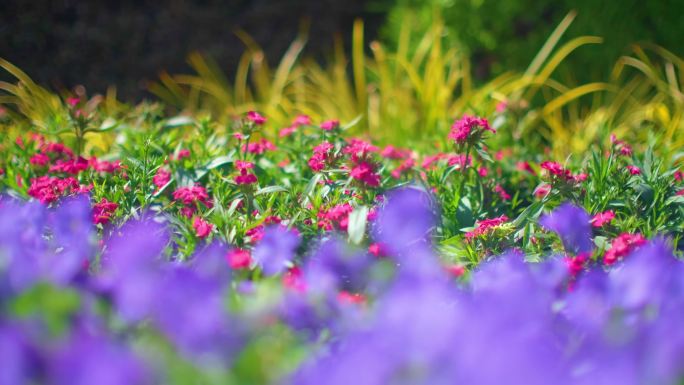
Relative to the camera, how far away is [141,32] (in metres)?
4.52

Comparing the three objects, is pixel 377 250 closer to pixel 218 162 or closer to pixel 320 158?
pixel 320 158

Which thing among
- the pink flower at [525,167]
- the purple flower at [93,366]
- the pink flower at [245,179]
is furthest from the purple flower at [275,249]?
the pink flower at [525,167]

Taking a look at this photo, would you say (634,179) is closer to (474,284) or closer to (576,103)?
(474,284)

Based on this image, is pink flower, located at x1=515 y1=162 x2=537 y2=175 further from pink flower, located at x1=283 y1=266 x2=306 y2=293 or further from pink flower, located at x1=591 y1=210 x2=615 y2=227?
pink flower, located at x1=283 y1=266 x2=306 y2=293

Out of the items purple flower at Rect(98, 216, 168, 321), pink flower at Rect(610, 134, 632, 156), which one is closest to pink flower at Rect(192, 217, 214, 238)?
purple flower at Rect(98, 216, 168, 321)

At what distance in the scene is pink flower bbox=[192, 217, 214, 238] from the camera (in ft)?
4.51

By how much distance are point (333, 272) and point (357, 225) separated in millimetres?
258

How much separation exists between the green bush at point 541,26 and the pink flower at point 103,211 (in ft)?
9.72

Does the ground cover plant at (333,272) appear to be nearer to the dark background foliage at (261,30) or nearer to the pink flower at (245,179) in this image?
the pink flower at (245,179)

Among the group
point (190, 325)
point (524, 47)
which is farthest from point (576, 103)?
point (190, 325)

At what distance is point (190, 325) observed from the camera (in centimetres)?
67

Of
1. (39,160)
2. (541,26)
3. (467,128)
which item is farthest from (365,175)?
(541,26)

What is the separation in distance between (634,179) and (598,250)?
483 millimetres

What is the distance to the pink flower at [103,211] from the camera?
1501 mm
